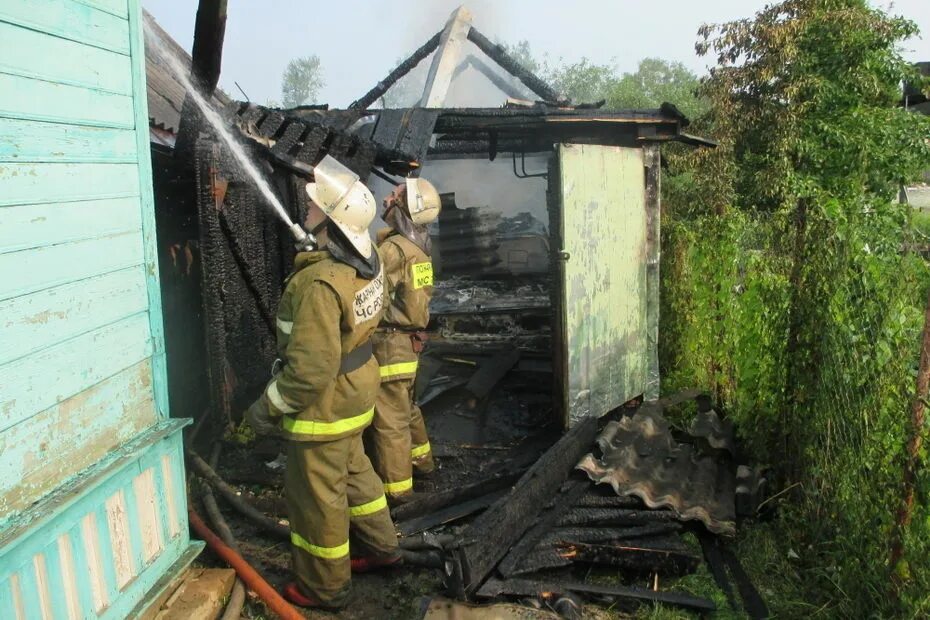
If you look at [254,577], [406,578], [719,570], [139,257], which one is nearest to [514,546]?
[406,578]

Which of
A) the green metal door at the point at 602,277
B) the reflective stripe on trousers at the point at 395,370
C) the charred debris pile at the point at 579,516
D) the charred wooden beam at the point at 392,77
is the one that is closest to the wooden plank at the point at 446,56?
the charred wooden beam at the point at 392,77

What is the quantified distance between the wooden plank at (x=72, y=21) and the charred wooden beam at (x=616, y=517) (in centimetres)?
363

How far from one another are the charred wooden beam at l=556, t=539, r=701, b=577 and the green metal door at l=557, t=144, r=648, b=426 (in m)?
1.71

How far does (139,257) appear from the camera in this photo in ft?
9.96

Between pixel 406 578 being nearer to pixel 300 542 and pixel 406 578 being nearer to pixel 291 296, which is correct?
pixel 300 542

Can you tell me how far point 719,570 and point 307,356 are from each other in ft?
9.19

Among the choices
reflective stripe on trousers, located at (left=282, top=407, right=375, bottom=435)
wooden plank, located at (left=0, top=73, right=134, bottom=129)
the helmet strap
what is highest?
wooden plank, located at (left=0, top=73, right=134, bottom=129)

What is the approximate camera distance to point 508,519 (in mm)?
4008

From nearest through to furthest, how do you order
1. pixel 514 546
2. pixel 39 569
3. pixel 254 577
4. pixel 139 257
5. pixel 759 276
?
1. pixel 39 569
2. pixel 139 257
3. pixel 254 577
4. pixel 514 546
5. pixel 759 276

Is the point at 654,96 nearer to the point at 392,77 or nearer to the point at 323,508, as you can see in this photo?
the point at 392,77

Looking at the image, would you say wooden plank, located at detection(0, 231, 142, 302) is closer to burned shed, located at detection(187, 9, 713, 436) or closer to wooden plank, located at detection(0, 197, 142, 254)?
wooden plank, located at detection(0, 197, 142, 254)

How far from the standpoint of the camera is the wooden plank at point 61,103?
2.28 meters

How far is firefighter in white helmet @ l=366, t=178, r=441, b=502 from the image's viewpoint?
491 centimetres

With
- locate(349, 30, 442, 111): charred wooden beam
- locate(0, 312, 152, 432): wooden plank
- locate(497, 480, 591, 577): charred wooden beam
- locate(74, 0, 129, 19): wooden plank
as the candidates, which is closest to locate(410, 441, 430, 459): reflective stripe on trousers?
locate(497, 480, 591, 577): charred wooden beam
